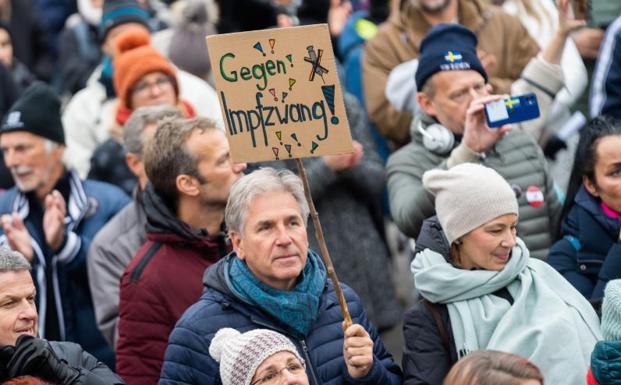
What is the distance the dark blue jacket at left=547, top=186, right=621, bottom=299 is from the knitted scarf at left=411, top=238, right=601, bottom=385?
0.67 m

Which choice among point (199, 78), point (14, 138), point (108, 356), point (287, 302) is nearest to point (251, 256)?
point (287, 302)

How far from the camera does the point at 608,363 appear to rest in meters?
5.65

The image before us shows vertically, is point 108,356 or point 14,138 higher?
point 14,138

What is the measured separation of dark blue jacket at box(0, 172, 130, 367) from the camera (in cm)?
810

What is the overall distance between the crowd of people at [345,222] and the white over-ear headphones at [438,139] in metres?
0.01

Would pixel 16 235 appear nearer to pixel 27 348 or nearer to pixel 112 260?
pixel 112 260

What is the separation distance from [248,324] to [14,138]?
293cm

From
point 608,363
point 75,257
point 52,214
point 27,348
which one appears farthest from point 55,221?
point 608,363

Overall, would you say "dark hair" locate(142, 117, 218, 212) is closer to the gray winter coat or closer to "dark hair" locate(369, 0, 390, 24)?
the gray winter coat

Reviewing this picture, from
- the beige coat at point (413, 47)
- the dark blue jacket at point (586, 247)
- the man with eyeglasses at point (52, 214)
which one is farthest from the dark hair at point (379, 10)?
the dark blue jacket at point (586, 247)

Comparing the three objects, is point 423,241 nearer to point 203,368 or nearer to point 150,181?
point 203,368

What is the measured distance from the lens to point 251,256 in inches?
247

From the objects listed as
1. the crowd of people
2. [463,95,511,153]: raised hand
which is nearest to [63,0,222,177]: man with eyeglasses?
the crowd of people

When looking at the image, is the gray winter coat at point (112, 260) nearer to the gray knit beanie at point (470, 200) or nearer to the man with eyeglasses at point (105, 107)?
the man with eyeglasses at point (105, 107)
